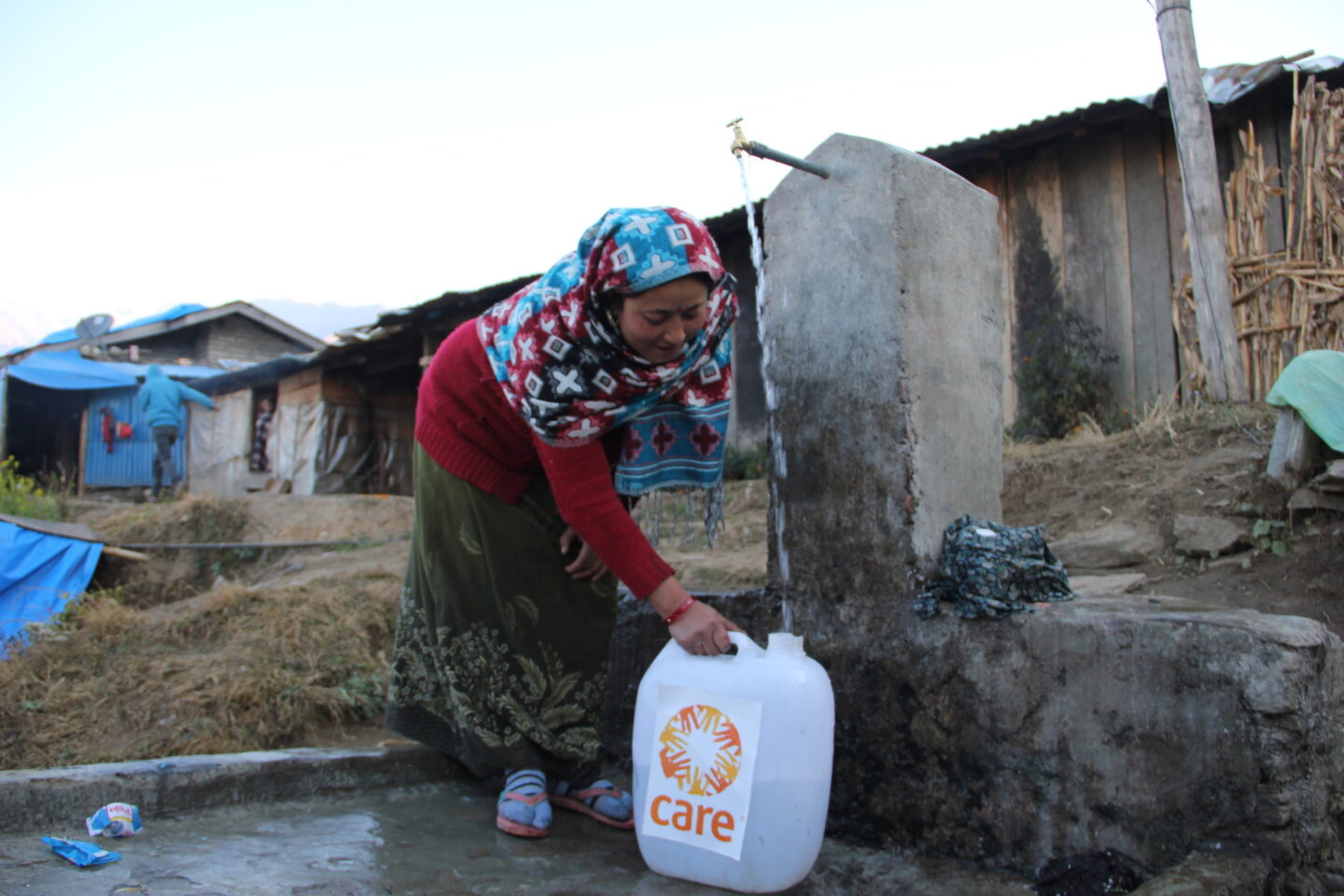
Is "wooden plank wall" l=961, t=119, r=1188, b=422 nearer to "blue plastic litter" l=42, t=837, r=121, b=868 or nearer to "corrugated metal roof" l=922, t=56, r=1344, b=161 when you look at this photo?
"corrugated metal roof" l=922, t=56, r=1344, b=161

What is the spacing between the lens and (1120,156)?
6.52m

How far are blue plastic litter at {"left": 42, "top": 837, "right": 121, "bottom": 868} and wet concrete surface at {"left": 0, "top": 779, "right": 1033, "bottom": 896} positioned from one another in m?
0.02

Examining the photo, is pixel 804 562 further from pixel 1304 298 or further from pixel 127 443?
pixel 127 443

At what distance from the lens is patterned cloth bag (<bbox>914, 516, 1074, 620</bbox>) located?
6.14 feet

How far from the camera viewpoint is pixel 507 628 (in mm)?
2197

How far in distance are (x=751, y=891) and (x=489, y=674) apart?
82cm

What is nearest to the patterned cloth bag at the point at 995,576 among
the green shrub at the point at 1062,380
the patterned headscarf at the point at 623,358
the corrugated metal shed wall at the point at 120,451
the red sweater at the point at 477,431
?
the patterned headscarf at the point at 623,358

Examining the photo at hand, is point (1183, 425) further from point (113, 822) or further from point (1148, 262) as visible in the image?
point (113, 822)

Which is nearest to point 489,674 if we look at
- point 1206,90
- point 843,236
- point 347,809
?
point 347,809

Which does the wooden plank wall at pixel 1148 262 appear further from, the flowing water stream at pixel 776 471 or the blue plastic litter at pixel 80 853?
the blue plastic litter at pixel 80 853

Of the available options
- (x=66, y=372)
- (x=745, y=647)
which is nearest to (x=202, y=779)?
(x=745, y=647)

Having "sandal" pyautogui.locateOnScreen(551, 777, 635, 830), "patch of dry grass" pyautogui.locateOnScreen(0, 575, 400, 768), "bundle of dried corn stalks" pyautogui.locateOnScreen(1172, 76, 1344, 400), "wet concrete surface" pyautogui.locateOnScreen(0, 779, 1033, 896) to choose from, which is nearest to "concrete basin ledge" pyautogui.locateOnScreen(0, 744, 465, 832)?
"wet concrete surface" pyautogui.locateOnScreen(0, 779, 1033, 896)

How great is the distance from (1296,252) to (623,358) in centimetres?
484

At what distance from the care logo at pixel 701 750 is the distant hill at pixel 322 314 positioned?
4197 inches
